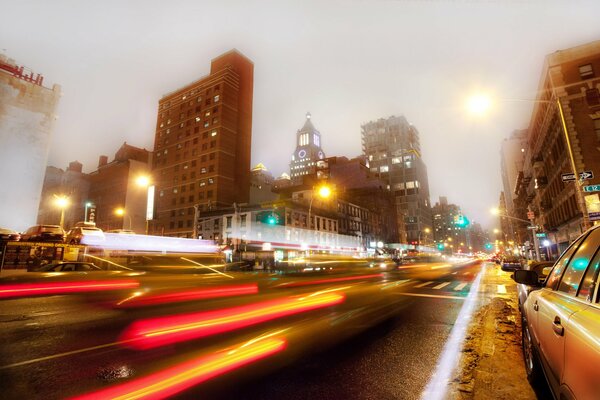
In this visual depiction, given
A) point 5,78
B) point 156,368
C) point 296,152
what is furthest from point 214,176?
point 296,152

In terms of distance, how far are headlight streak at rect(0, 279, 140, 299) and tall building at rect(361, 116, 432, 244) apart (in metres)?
119

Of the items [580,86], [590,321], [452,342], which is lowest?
[452,342]

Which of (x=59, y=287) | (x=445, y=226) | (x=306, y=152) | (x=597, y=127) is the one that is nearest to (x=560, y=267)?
(x=59, y=287)

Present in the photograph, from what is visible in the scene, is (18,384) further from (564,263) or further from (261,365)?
(564,263)

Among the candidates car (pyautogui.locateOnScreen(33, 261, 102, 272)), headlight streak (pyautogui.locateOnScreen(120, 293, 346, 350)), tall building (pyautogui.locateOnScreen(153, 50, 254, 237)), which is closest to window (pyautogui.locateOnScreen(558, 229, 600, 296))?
headlight streak (pyautogui.locateOnScreen(120, 293, 346, 350))

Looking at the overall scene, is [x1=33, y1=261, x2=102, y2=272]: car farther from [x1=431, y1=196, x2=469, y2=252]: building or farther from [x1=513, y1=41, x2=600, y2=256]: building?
[x1=431, y1=196, x2=469, y2=252]: building

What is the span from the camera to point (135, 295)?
10.9 m

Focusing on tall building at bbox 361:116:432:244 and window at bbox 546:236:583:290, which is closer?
window at bbox 546:236:583:290

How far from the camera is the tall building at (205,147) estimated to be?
69062 millimetres

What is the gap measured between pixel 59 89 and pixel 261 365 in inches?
2111

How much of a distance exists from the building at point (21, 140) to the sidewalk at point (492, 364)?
4897cm

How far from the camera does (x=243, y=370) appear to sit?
408 centimetres

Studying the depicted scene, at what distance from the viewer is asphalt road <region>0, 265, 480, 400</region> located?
3488 millimetres

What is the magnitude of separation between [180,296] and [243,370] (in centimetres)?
798
